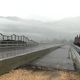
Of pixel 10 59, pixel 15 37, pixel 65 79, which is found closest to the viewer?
pixel 65 79

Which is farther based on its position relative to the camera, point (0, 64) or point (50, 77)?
point (50, 77)

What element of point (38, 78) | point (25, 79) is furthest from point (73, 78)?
point (25, 79)

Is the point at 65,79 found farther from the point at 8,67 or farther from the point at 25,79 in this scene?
the point at 8,67

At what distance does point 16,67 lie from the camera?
24.8 meters

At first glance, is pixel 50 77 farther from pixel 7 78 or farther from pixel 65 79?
pixel 7 78

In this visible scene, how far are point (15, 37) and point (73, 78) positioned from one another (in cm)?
3861

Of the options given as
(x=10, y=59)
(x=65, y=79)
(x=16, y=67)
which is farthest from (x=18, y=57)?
(x=65, y=79)

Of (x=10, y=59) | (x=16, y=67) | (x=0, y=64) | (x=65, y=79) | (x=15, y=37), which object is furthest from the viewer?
(x=15, y=37)

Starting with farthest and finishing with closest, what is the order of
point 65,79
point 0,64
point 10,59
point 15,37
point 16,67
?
point 15,37
point 16,67
point 10,59
point 65,79
point 0,64

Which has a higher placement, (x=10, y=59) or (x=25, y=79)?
(x=10, y=59)

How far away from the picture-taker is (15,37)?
2314 inches

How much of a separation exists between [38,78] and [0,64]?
4.05 metres

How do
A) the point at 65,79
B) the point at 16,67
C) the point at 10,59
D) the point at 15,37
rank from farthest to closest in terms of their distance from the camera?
the point at 15,37, the point at 16,67, the point at 10,59, the point at 65,79

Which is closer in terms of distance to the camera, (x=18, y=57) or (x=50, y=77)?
(x=50, y=77)
